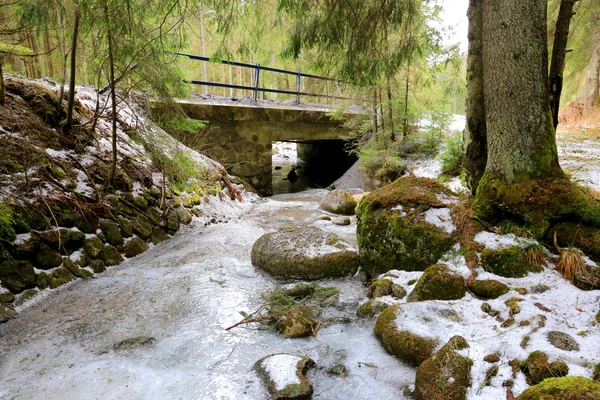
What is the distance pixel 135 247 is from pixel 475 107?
4781 mm

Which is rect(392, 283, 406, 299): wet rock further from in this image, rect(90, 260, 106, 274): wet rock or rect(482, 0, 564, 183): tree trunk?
rect(90, 260, 106, 274): wet rock

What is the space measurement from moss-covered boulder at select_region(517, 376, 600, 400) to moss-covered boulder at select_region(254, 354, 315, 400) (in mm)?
1254

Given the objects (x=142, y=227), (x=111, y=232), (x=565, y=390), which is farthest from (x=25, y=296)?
(x=565, y=390)

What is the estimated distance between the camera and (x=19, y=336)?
9.43 feet

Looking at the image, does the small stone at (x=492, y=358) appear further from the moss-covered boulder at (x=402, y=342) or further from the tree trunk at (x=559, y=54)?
the tree trunk at (x=559, y=54)

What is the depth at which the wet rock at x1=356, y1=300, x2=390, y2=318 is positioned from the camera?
127 inches

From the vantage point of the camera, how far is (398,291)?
132 inches

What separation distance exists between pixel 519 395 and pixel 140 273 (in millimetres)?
4010

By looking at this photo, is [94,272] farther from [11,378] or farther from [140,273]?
[11,378]

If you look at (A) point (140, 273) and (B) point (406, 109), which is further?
(B) point (406, 109)

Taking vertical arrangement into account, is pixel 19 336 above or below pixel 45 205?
below

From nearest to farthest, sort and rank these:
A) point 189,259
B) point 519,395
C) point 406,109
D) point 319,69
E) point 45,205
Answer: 1. point 519,395
2. point 45,205
3. point 189,259
4. point 319,69
5. point 406,109

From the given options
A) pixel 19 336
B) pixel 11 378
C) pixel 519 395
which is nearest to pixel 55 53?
pixel 19 336

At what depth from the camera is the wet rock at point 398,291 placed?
3.32 m
